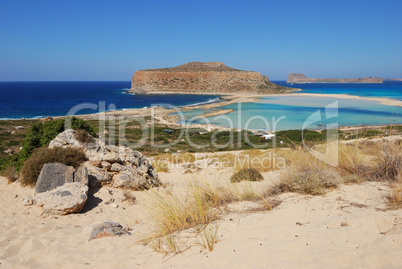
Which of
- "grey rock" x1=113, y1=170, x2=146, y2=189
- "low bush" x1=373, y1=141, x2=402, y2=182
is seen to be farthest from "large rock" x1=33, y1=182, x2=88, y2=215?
"low bush" x1=373, y1=141, x2=402, y2=182

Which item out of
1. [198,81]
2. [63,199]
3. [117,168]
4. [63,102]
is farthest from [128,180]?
[198,81]

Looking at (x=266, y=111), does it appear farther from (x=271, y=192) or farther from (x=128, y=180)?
(x=271, y=192)

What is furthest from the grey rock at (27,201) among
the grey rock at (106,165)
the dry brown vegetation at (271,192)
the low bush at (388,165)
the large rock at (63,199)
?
the low bush at (388,165)

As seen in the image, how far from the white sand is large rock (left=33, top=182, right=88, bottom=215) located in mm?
948

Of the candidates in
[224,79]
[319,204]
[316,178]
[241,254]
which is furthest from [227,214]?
[224,79]

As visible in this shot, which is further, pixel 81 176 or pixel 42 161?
pixel 42 161

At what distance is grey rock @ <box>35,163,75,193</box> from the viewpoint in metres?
6.81

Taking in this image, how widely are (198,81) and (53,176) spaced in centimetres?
11039

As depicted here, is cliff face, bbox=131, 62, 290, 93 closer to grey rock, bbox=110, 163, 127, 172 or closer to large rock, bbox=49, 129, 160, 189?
large rock, bbox=49, 129, 160, 189

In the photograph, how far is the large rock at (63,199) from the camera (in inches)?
238

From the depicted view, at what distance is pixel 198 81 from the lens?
114m

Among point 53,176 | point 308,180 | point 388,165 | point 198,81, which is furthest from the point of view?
point 198,81

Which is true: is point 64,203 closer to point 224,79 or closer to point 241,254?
point 241,254

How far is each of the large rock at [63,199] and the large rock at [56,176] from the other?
32cm
